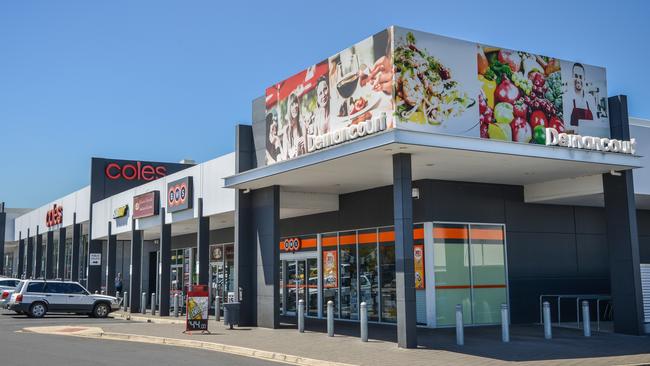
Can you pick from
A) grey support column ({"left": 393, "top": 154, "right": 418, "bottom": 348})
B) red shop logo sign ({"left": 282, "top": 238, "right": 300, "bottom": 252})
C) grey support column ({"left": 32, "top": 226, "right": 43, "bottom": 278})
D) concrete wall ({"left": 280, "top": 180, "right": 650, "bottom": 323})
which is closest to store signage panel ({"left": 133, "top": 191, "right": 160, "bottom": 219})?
red shop logo sign ({"left": 282, "top": 238, "right": 300, "bottom": 252})

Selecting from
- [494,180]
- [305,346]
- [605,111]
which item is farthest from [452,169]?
[305,346]

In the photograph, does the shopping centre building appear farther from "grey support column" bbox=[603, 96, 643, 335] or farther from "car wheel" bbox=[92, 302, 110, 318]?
"car wheel" bbox=[92, 302, 110, 318]

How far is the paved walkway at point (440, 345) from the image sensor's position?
47.6 feet

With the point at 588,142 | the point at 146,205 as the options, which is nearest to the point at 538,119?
the point at 588,142

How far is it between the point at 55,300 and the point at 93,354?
1509 centimetres

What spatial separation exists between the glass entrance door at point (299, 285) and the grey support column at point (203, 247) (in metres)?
3.69

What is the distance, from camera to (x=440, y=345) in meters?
16.8

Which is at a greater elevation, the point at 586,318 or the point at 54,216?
the point at 54,216

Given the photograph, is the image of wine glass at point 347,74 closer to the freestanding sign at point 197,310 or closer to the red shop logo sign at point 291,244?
the freestanding sign at point 197,310

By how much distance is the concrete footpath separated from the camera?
14500 millimetres

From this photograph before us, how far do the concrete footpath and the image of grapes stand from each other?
5364mm

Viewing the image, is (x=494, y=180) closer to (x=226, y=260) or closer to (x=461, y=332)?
(x=461, y=332)

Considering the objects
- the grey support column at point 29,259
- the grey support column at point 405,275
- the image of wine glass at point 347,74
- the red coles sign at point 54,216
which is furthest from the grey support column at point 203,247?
the grey support column at point 29,259

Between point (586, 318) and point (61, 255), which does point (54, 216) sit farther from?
point (586, 318)
